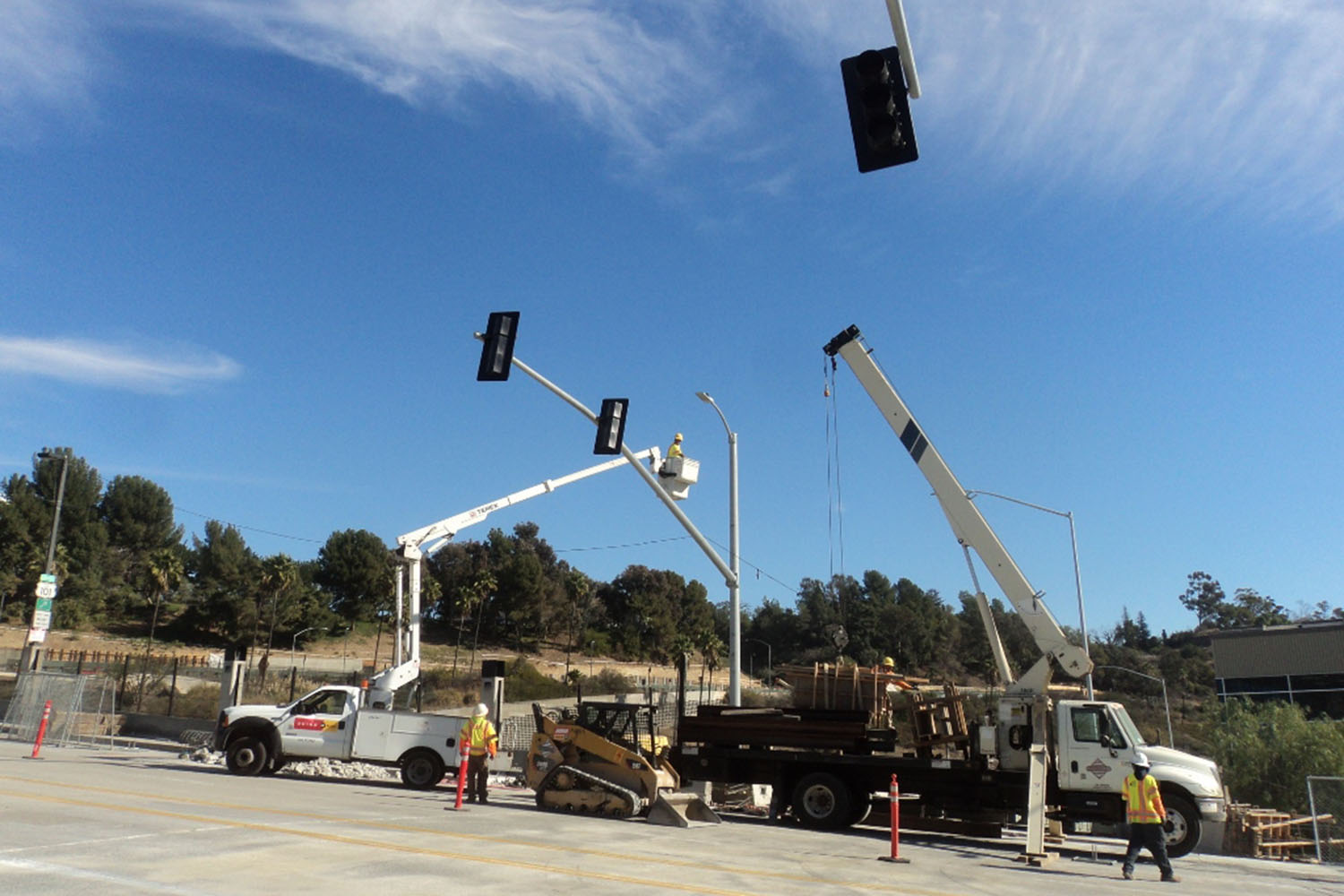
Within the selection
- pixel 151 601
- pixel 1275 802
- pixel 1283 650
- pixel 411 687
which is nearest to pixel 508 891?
pixel 411 687

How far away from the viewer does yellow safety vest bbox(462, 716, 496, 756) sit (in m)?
16.8

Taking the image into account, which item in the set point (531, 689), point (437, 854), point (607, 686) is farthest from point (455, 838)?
point (531, 689)

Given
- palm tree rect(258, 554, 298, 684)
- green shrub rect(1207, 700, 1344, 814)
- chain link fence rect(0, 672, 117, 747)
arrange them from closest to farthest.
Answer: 1. green shrub rect(1207, 700, 1344, 814)
2. chain link fence rect(0, 672, 117, 747)
3. palm tree rect(258, 554, 298, 684)

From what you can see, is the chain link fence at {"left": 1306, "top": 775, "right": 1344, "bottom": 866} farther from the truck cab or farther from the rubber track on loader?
the rubber track on loader

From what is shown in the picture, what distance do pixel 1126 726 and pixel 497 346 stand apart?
487 inches

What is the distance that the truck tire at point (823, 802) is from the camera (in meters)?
17.1

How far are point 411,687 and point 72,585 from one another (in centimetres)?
6288

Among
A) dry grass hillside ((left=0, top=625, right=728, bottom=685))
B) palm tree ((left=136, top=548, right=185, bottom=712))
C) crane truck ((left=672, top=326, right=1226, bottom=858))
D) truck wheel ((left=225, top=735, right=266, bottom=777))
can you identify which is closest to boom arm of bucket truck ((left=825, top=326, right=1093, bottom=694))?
crane truck ((left=672, top=326, right=1226, bottom=858))

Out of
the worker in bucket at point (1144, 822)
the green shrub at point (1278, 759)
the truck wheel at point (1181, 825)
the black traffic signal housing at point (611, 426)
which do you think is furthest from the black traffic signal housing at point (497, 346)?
the green shrub at point (1278, 759)

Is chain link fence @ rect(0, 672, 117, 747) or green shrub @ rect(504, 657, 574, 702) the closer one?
chain link fence @ rect(0, 672, 117, 747)

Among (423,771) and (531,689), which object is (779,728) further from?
(531,689)

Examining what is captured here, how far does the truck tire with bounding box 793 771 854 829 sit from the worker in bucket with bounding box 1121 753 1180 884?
5.03 meters

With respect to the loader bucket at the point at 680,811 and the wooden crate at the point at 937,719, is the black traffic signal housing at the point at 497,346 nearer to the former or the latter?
the loader bucket at the point at 680,811

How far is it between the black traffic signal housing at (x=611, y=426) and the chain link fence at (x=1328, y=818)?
46.1ft
